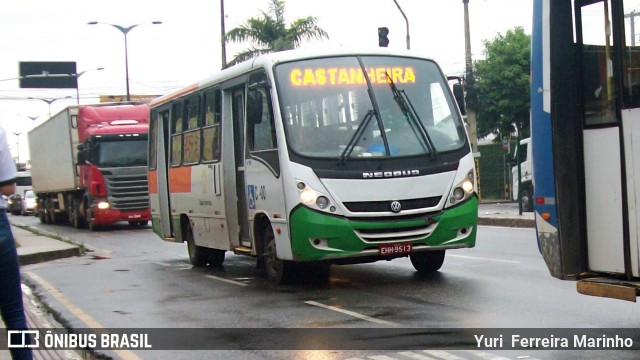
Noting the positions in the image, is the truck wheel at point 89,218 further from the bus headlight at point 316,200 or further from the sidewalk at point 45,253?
the bus headlight at point 316,200

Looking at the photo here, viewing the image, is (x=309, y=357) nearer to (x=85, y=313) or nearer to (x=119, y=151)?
(x=85, y=313)

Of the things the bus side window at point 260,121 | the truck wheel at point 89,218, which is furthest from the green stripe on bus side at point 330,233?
the truck wheel at point 89,218

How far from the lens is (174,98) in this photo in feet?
57.0

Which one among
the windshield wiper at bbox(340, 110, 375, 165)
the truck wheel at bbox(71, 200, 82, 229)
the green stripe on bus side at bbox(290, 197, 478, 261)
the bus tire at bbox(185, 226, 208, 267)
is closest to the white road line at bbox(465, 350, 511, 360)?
the green stripe on bus side at bbox(290, 197, 478, 261)

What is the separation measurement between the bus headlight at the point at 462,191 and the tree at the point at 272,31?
30.2 metres

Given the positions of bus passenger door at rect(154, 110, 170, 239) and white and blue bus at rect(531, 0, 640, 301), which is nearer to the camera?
white and blue bus at rect(531, 0, 640, 301)

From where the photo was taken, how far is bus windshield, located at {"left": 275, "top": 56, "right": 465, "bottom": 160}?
12281mm

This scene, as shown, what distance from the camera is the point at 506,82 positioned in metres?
44.7

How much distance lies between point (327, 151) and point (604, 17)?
458 centimetres

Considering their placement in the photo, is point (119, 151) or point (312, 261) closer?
point (312, 261)

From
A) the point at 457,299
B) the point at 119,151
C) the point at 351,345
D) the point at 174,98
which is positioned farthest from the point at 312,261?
the point at 119,151

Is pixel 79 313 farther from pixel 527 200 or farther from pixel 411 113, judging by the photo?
pixel 527 200

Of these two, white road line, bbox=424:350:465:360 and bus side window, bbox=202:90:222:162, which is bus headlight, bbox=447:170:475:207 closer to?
bus side window, bbox=202:90:222:162

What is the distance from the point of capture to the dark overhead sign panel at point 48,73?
63.0 metres
